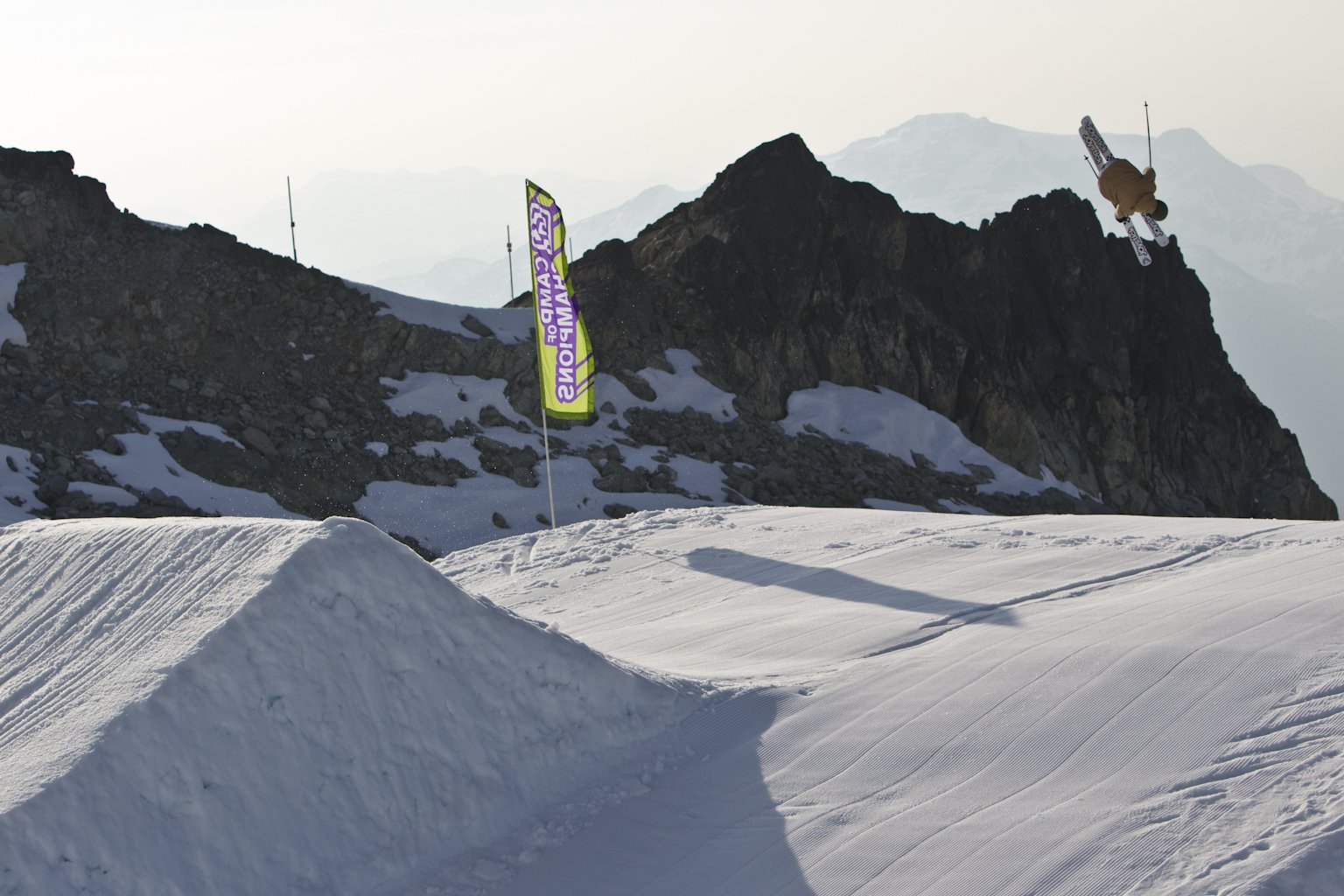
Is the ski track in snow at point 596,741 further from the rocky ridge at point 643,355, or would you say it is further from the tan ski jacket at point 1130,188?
the rocky ridge at point 643,355

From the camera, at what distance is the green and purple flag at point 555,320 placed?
18359 millimetres

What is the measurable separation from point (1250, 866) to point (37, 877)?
5.66 m

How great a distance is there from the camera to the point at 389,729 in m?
6.92

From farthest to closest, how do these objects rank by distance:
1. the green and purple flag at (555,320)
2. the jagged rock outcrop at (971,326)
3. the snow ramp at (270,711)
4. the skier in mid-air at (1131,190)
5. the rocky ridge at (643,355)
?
the jagged rock outcrop at (971,326) < the rocky ridge at (643,355) < the green and purple flag at (555,320) < the skier in mid-air at (1131,190) < the snow ramp at (270,711)

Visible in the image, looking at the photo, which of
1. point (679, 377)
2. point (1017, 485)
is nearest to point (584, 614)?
point (679, 377)

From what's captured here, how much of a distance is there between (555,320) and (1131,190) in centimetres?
908

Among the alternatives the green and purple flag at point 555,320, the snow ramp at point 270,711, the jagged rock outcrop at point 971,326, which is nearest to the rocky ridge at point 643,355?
the jagged rock outcrop at point 971,326

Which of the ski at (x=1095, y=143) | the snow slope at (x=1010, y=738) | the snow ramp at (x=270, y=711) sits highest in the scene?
the ski at (x=1095, y=143)

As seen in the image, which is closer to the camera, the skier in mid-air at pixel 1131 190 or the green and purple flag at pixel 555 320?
the skier in mid-air at pixel 1131 190

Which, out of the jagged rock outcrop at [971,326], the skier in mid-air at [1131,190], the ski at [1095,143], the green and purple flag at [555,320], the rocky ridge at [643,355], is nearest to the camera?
the skier in mid-air at [1131,190]

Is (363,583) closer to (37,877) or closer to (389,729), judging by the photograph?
(389,729)

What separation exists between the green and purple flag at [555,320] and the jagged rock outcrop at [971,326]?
1536 cm

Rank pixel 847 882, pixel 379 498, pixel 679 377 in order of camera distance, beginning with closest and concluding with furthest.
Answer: pixel 847 882, pixel 379 498, pixel 679 377

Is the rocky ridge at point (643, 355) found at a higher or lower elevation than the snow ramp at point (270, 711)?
higher
